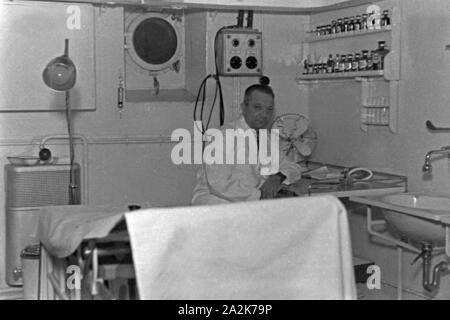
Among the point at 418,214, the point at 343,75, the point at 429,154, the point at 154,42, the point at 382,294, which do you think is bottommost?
the point at 382,294

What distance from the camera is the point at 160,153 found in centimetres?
445

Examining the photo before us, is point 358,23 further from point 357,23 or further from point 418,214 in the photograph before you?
point 418,214

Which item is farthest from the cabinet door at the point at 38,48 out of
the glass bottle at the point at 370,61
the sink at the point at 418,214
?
the sink at the point at 418,214

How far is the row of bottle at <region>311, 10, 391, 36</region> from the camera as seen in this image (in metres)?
3.88

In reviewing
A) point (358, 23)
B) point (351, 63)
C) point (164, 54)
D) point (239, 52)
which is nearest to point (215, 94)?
point (239, 52)

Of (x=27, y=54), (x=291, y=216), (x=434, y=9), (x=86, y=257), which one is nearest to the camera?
(x=291, y=216)

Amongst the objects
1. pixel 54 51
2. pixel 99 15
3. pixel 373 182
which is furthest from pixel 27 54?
pixel 373 182

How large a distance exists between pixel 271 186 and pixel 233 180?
0.71ft

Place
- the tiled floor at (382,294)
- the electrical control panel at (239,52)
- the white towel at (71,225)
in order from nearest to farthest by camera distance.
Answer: the white towel at (71,225) < the tiled floor at (382,294) < the electrical control panel at (239,52)

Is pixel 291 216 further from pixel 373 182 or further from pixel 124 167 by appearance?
pixel 124 167

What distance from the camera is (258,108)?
390cm

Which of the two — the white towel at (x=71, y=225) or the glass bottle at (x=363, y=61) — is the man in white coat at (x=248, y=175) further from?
the white towel at (x=71, y=225)

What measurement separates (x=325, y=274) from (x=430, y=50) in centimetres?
202

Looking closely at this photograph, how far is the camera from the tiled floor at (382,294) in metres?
3.78
